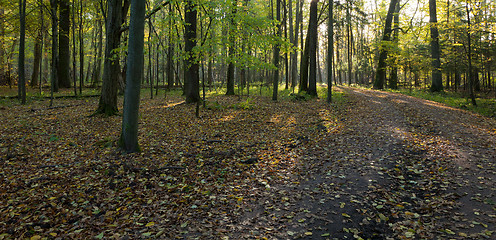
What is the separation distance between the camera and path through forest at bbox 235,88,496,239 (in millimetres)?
3895

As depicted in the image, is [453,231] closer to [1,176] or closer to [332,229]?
[332,229]

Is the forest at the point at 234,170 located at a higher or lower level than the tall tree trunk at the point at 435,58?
lower

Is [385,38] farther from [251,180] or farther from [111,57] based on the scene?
[251,180]

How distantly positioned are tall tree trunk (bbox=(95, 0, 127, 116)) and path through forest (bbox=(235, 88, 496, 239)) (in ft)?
26.5

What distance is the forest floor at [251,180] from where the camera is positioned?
13.2ft

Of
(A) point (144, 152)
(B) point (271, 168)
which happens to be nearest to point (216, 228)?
(B) point (271, 168)

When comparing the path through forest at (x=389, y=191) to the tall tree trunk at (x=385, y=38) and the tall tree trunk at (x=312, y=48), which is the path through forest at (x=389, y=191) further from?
the tall tree trunk at (x=385, y=38)

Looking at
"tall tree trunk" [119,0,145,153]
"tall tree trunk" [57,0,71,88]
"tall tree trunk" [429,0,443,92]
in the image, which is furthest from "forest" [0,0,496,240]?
"tall tree trunk" [429,0,443,92]

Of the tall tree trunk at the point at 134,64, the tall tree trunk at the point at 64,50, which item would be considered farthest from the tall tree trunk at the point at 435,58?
the tall tree trunk at the point at 64,50

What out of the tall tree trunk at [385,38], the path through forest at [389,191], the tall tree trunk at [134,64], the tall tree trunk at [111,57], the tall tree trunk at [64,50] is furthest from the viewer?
the tall tree trunk at [385,38]

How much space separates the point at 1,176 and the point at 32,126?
4336 millimetres

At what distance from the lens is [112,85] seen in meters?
10.6

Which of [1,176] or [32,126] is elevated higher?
[32,126]

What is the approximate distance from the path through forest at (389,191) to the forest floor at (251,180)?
0.02 m
